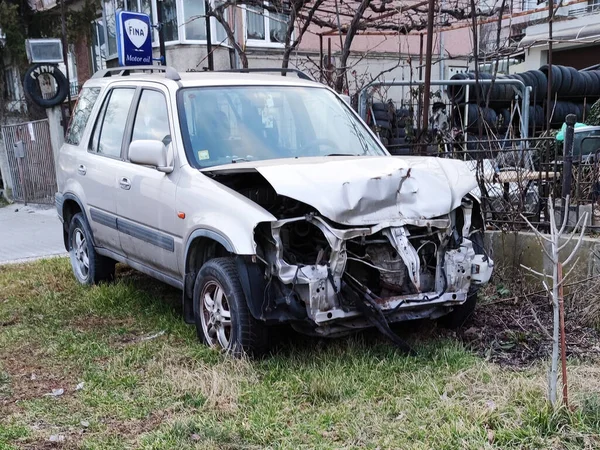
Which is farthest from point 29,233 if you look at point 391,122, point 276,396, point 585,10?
point 585,10

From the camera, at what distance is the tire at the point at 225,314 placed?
13.7 feet

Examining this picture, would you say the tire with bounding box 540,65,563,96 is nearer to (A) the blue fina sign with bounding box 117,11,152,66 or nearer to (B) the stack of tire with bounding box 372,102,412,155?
(B) the stack of tire with bounding box 372,102,412,155

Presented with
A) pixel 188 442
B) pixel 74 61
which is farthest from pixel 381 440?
pixel 74 61

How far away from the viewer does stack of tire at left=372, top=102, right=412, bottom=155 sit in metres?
9.25

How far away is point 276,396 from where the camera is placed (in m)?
3.80

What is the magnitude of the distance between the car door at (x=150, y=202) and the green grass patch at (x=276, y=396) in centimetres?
71

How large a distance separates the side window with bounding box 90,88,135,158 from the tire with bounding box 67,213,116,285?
0.86m

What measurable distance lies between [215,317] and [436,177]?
189 cm

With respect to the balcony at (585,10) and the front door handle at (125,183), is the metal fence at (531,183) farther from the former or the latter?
the balcony at (585,10)

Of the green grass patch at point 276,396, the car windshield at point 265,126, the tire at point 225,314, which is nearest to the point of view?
the green grass patch at point 276,396

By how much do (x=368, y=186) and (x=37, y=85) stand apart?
11108 millimetres

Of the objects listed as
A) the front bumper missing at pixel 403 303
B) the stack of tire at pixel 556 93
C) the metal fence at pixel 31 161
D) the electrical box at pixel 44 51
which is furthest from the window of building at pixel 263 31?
the front bumper missing at pixel 403 303

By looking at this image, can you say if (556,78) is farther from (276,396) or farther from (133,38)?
(276,396)

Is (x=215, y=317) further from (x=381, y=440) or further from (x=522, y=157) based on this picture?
(x=522, y=157)
